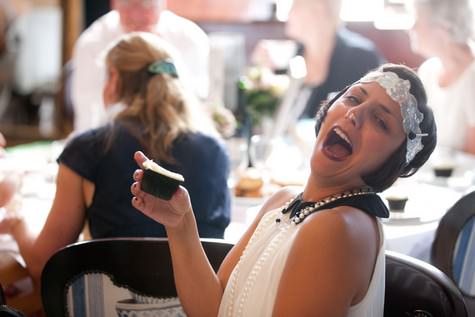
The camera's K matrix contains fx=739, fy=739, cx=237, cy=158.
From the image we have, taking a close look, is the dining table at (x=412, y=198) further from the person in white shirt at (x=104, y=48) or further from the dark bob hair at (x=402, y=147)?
the person in white shirt at (x=104, y=48)

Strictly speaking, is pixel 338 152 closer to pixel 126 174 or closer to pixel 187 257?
pixel 187 257

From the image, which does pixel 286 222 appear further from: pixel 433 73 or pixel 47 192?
pixel 433 73

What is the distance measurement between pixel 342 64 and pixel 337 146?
286cm

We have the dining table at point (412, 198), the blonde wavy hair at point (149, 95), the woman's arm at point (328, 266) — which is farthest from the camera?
the dining table at point (412, 198)

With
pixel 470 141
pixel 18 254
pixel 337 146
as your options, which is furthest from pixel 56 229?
pixel 470 141

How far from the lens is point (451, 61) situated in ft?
10.6

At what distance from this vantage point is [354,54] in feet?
13.2

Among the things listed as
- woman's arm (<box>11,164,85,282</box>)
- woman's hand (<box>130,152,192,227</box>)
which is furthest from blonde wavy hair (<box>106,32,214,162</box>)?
woman's hand (<box>130,152,192,227</box>)

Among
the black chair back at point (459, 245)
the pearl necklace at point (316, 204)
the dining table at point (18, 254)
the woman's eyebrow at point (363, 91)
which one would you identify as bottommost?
the dining table at point (18, 254)

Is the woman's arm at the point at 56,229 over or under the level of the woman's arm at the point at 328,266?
under

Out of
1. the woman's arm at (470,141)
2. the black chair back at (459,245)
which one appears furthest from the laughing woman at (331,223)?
the woman's arm at (470,141)

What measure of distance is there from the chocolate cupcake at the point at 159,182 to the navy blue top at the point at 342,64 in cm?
274

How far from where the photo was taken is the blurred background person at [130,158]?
6.02ft

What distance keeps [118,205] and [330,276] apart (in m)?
0.89
